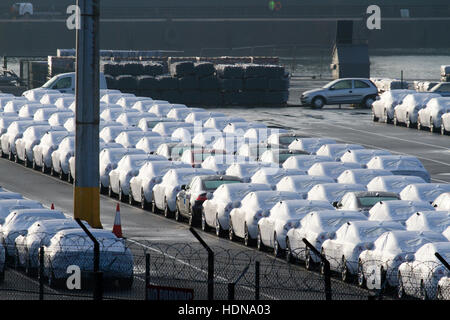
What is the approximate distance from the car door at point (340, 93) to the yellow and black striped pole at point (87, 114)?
38211 mm

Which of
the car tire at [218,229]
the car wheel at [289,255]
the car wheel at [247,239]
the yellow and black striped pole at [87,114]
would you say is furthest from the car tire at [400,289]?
the yellow and black striped pole at [87,114]

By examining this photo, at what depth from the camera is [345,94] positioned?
64938mm

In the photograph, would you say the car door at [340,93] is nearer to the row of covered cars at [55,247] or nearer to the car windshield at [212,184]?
the car windshield at [212,184]

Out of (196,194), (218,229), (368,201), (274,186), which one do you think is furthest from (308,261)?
(274,186)

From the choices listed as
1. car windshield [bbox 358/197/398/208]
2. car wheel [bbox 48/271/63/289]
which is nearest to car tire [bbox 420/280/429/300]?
car wheel [bbox 48/271/63/289]

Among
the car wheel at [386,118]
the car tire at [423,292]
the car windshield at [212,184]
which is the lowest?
the car tire at [423,292]

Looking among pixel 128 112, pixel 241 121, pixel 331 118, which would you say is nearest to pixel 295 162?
pixel 241 121

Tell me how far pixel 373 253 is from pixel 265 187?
7.67 meters

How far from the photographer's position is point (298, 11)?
134 metres

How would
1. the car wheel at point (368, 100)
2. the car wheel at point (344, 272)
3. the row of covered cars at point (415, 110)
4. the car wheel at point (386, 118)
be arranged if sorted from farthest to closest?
the car wheel at point (368, 100) → the car wheel at point (386, 118) → the row of covered cars at point (415, 110) → the car wheel at point (344, 272)

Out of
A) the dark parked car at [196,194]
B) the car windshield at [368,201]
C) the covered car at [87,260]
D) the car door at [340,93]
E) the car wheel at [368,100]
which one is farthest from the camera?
the car wheel at [368,100]

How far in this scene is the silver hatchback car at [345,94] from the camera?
64625mm

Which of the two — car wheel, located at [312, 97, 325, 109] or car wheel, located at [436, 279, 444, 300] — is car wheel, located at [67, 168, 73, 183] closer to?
car wheel, located at [436, 279, 444, 300]

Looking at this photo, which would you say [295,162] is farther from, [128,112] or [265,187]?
[128,112]
